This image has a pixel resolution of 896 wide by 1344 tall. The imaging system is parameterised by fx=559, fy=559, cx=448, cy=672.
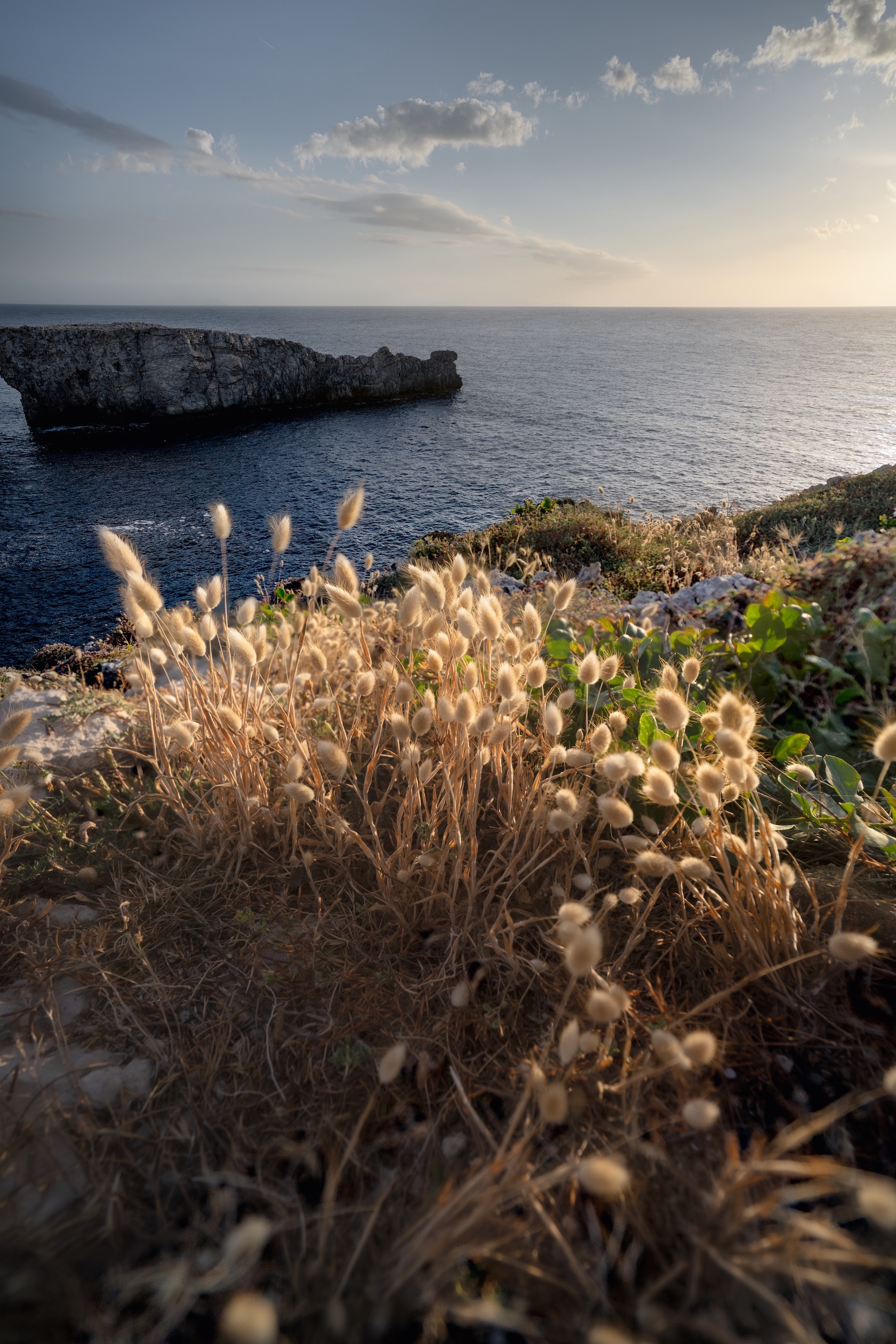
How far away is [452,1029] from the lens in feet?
5.39

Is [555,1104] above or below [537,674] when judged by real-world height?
below

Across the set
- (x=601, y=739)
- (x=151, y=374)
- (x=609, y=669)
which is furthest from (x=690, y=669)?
(x=151, y=374)

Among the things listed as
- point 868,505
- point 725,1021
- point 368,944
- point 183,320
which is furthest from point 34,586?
point 183,320

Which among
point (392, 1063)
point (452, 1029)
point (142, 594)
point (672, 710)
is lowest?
point (452, 1029)

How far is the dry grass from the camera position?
0.98m

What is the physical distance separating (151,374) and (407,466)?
21.9 metres

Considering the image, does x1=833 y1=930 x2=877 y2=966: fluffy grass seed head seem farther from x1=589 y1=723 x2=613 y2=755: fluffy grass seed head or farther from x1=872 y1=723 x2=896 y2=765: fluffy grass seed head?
x1=589 y1=723 x2=613 y2=755: fluffy grass seed head

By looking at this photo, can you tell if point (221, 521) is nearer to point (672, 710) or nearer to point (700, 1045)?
point (672, 710)

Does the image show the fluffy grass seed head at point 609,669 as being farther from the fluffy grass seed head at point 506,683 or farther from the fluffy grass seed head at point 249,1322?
the fluffy grass seed head at point 249,1322

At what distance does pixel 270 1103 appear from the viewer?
57.9 inches

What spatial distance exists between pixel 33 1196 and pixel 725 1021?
1.69m

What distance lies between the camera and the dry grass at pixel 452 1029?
0.98 metres

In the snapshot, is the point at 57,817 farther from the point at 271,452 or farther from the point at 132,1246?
the point at 271,452

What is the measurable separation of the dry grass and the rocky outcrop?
146 feet
